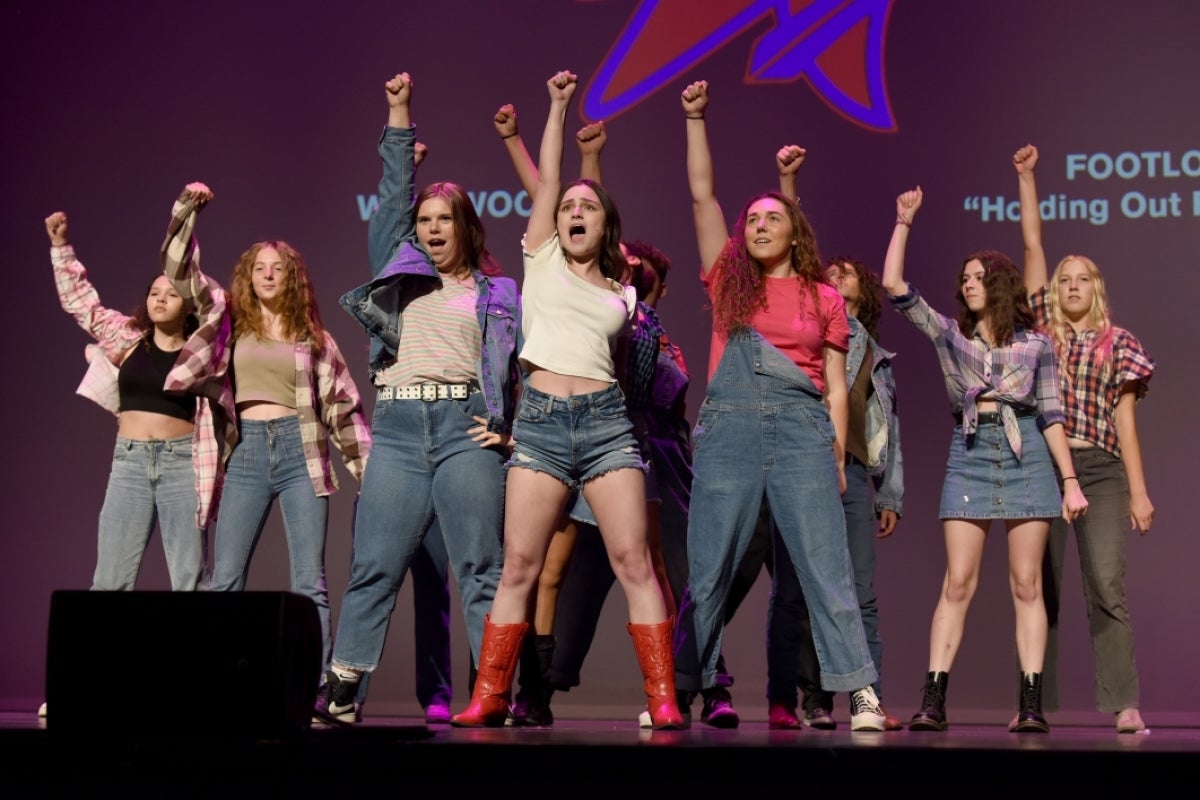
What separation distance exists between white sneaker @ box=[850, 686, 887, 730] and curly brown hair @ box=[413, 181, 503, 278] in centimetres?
160

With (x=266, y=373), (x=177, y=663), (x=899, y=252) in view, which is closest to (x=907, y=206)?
(x=899, y=252)

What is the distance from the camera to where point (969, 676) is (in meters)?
5.56

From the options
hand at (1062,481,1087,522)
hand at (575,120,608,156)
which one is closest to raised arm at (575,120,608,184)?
hand at (575,120,608,156)

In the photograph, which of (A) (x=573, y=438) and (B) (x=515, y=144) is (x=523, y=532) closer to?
(A) (x=573, y=438)

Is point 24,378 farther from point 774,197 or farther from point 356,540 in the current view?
point 774,197

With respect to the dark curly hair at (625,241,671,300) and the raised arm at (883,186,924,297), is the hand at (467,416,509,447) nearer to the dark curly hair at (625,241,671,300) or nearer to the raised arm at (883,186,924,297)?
the dark curly hair at (625,241,671,300)

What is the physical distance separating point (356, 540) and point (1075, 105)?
11.9 ft

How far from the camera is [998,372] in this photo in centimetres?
425

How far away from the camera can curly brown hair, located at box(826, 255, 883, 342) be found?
4.74 metres

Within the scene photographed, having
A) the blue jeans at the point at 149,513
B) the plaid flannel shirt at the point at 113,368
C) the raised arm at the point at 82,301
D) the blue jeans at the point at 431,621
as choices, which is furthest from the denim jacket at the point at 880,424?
the raised arm at the point at 82,301

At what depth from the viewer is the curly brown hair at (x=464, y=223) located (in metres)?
3.98

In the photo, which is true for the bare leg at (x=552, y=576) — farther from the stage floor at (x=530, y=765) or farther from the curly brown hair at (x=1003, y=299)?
the curly brown hair at (x=1003, y=299)

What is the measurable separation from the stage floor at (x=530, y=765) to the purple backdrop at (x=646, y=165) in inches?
118

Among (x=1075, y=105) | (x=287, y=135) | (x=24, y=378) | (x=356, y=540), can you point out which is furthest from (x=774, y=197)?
(x=24, y=378)
